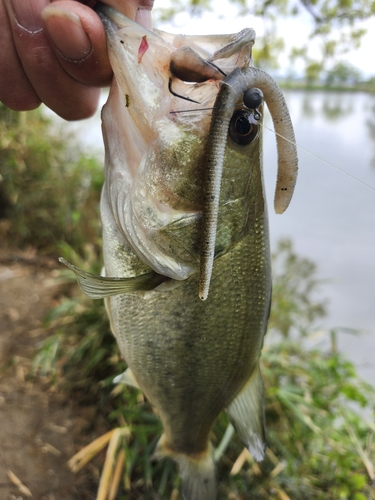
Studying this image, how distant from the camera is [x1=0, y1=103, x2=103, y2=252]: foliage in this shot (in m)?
3.98

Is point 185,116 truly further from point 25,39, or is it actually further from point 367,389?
point 367,389

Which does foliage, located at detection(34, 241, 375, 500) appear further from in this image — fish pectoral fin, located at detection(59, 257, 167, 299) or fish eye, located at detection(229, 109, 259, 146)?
fish eye, located at detection(229, 109, 259, 146)

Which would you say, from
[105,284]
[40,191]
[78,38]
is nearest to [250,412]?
[105,284]

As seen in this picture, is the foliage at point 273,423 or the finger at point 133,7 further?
the foliage at point 273,423

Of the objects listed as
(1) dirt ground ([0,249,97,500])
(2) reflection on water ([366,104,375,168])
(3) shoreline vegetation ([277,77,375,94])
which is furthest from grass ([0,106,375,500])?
(2) reflection on water ([366,104,375,168])

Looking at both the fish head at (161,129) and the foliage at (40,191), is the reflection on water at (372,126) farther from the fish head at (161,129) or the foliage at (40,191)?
the fish head at (161,129)

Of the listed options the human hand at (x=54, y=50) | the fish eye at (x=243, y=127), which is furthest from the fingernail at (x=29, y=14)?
the fish eye at (x=243, y=127)

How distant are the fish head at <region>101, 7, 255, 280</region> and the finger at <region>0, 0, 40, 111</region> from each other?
0.25 meters

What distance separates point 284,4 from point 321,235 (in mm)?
3659

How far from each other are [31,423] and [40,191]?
2.38m

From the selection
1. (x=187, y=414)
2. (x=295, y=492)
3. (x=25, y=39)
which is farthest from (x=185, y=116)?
(x=295, y=492)

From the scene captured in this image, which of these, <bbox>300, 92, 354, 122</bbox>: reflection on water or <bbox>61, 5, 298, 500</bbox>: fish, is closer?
<bbox>61, 5, 298, 500</bbox>: fish

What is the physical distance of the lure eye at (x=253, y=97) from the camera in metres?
0.79

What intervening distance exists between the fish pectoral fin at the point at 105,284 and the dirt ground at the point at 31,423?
65.4 inches
